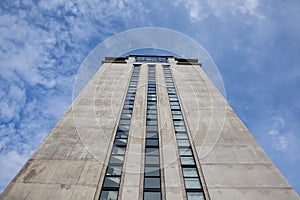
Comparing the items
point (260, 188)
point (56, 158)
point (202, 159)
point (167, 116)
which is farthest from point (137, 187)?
point (167, 116)

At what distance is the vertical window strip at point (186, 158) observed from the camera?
12.5 metres

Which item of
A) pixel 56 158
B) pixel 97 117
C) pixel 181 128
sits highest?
pixel 97 117

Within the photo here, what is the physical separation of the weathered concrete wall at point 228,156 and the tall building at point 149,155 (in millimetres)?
62

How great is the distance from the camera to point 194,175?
45.0 ft

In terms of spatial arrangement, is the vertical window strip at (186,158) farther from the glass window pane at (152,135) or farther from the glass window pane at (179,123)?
the glass window pane at (152,135)

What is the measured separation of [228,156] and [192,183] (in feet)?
13.0

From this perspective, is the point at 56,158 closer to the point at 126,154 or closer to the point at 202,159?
the point at 126,154

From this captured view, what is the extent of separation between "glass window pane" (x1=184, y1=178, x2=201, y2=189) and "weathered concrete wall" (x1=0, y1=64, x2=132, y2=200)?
19.2 ft

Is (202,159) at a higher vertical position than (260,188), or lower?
higher

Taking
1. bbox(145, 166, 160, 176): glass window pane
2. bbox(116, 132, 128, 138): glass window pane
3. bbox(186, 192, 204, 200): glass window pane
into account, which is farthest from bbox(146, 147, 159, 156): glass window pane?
bbox(186, 192, 204, 200): glass window pane

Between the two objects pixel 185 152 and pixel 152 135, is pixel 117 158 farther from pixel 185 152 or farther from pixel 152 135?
pixel 185 152

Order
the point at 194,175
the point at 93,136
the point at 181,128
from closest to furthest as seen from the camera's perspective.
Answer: the point at 194,175 < the point at 93,136 < the point at 181,128

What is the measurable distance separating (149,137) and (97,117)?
590 cm

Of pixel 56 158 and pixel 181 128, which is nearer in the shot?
pixel 56 158
